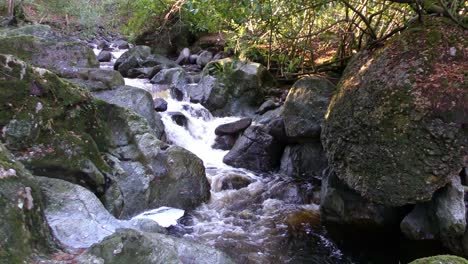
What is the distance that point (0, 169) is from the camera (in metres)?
2.83

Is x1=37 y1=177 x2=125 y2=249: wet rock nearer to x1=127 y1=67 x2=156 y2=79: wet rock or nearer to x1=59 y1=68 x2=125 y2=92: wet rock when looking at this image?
x1=59 y1=68 x2=125 y2=92: wet rock

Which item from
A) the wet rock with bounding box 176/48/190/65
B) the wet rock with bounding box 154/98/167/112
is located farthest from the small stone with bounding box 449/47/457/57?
the wet rock with bounding box 176/48/190/65

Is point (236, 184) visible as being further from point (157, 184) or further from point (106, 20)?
point (106, 20)

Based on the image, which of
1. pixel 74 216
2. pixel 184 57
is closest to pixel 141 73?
pixel 184 57

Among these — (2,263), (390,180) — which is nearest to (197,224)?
(390,180)

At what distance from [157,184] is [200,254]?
284 centimetres

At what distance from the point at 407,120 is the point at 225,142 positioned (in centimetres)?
505

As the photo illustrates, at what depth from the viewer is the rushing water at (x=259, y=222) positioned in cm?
548

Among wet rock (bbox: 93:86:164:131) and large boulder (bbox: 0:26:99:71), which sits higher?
large boulder (bbox: 0:26:99:71)

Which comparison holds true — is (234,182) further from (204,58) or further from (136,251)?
(204,58)

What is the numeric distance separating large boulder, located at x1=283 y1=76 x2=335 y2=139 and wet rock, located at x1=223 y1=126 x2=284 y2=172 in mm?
890

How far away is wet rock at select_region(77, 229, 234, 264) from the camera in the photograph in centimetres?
278

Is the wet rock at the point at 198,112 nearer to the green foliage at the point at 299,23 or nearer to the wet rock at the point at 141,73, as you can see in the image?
the green foliage at the point at 299,23

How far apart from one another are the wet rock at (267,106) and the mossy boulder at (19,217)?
724cm
